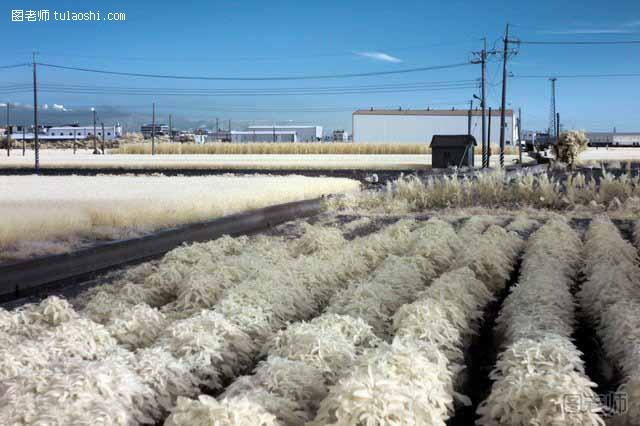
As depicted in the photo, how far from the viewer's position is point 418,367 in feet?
11.6

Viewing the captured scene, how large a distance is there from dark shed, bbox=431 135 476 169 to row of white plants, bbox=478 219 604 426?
33.9m

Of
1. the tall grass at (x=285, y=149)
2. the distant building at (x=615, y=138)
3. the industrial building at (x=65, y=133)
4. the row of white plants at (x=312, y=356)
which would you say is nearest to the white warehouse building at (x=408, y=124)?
the tall grass at (x=285, y=149)

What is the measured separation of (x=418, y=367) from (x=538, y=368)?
2.37 ft

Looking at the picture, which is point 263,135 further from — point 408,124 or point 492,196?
point 492,196

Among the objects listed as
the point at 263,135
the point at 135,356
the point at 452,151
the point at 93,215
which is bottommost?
the point at 135,356

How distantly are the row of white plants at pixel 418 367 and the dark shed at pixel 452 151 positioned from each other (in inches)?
1327

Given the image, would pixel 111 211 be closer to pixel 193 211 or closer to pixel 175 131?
pixel 193 211

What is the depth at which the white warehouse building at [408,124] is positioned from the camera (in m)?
86.6

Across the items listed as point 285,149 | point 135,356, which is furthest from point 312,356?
point 285,149

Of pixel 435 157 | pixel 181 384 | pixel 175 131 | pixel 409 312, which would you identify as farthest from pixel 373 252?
pixel 175 131

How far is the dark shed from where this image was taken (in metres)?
39.1

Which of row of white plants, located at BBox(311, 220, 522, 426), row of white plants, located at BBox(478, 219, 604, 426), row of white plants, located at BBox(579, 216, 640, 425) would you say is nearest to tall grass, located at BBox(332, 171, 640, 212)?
row of white plants, located at BBox(579, 216, 640, 425)

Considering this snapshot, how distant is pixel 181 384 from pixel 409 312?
1.74 m

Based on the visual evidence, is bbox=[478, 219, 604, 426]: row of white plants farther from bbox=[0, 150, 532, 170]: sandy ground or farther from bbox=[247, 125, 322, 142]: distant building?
bbox=[247, 125, 322, 142]: distant building
